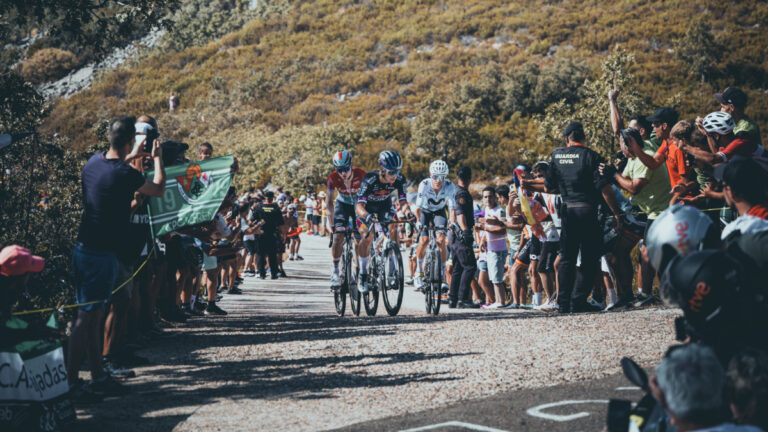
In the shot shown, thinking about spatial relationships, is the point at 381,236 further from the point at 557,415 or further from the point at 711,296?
the point at 711,296

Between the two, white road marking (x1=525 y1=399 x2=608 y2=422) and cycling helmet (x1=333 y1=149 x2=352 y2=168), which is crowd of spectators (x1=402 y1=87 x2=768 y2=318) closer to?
white road marking (x1=525 y1=399 x2=608 y2=422)

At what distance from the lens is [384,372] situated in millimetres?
6961

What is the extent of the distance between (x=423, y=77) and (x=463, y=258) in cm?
6372

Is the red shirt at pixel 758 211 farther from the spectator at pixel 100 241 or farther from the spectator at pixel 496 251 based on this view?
the spectator at pixel 496 251

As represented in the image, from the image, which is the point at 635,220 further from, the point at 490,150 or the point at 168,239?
the point at 490,150

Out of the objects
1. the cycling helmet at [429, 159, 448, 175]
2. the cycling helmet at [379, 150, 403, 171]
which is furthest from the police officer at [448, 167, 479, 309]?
the cycling helmet at [379, 150, 403, 171]

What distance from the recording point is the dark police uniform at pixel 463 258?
480 inches

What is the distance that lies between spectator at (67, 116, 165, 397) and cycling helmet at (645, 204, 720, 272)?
4.32 metres

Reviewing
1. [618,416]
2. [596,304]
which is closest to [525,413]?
[618,416]

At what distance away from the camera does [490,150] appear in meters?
51.3

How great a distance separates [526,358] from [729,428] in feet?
15.5

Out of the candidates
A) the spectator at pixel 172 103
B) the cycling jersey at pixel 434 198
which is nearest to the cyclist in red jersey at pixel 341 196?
the cycling jersey at pixel 434 198

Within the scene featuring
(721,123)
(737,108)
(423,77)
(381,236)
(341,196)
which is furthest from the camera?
(423,77)

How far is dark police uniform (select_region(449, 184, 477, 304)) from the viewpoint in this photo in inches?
480
